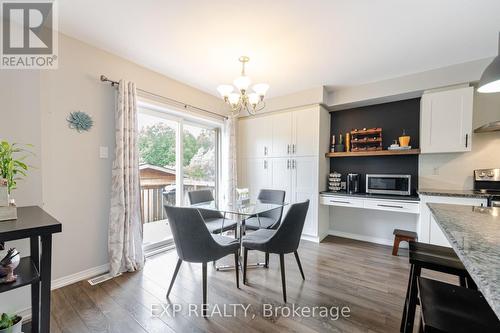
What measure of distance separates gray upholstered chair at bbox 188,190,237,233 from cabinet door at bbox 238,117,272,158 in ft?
4.52

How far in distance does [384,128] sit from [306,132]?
1273 millimetres

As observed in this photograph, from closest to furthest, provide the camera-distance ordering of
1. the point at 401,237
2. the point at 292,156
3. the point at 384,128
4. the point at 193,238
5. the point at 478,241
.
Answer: the point at 478,241, the point at 193,238, the point at 401,237, the point at 384,128, the point at 292,156

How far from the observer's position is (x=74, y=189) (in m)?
2.21

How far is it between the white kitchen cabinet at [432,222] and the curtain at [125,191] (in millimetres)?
3553

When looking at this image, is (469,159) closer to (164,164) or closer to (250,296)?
(250,296)

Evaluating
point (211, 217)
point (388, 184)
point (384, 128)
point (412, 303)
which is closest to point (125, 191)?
point (211, 217)

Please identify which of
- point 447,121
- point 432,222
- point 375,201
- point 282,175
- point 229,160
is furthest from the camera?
point 229,160

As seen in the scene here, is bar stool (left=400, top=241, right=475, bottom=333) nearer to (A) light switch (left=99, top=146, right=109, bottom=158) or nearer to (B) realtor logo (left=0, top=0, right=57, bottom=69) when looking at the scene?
(A) light switch (left=99, top=146, right=109, bottom=158)

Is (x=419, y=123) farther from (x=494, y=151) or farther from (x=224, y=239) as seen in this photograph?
(x=224, y=239)

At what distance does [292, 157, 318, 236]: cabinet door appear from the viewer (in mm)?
3482

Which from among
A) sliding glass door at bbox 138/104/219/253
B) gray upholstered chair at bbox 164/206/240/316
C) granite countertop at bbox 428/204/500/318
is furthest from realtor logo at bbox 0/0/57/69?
granite countertop at bbox 428/204/500/318

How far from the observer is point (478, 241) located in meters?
0.82

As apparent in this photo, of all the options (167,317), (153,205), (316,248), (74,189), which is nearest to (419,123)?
(316,248)

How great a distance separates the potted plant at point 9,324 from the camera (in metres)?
1.16
